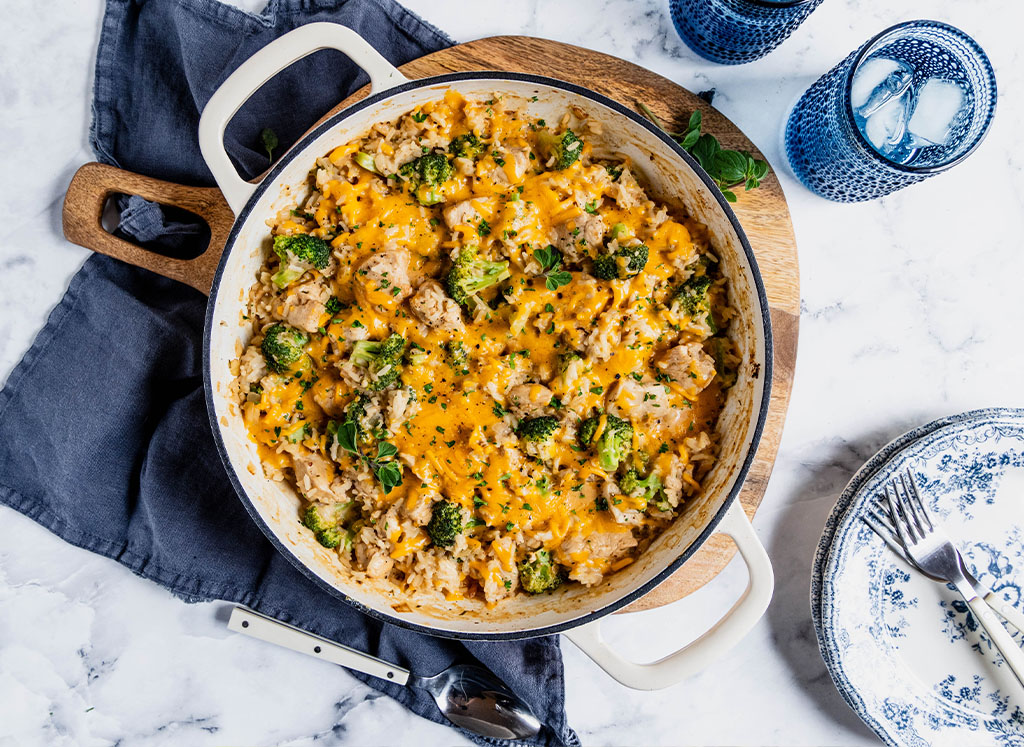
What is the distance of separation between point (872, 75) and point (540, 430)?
279 cm

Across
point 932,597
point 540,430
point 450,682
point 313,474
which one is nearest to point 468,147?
point 540,430

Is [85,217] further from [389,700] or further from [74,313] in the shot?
[389,700]

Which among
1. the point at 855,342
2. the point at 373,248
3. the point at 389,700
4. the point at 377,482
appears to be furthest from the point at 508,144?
the point at 389,700

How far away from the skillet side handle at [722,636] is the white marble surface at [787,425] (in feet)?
3.46

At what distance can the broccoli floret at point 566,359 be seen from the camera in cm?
352

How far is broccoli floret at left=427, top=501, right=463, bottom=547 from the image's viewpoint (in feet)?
11.7

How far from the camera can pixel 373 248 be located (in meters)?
3.62

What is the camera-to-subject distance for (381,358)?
353cm

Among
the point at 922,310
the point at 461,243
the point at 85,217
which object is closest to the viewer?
the point at 461,243

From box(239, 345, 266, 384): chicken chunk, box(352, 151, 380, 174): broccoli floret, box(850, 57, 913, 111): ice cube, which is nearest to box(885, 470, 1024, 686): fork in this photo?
box(850, 57, 913, 111): ice cube

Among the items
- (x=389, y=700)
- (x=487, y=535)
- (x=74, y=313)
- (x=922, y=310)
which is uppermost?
(x=922, y=310)

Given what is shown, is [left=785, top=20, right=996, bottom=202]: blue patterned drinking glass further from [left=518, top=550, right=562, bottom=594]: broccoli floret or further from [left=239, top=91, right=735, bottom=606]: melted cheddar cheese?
[left=518, top=550, right=562, bottom=594]: broccoli floret

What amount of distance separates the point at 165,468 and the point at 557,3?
3458mm

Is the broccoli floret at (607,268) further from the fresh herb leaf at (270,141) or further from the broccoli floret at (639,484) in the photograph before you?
Answer: the fresh herb leaf at (270,141)
